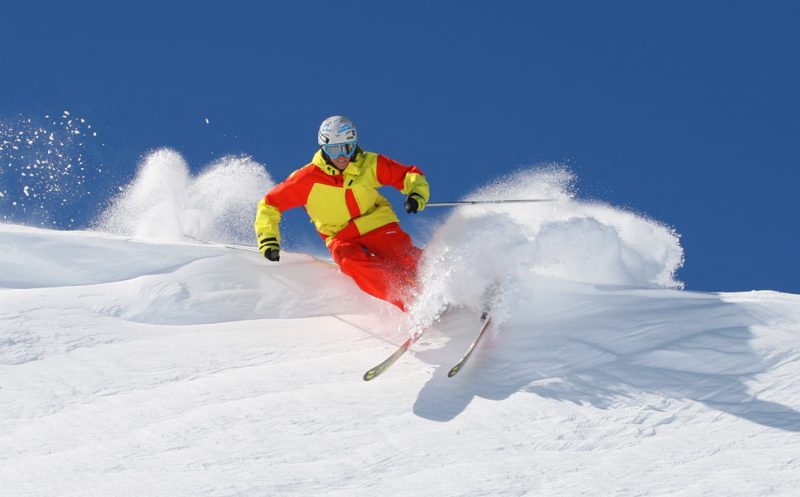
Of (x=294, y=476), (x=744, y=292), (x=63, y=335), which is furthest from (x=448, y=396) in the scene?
(x=63, y=335)

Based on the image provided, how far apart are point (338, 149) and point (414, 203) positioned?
69cm

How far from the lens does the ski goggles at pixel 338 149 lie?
633cm

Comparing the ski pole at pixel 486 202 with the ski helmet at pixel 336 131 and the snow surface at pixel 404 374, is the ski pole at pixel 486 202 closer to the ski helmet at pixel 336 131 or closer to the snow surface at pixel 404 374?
the snow surface at pixel 404 374

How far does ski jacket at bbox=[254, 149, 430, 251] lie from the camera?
642cm

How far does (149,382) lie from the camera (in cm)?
498

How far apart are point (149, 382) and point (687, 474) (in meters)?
2.99

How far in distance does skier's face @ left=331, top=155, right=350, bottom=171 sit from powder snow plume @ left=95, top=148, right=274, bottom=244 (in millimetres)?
2216

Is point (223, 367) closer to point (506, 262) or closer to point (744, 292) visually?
point (506, 262)

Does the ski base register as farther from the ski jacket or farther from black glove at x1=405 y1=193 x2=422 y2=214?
the ski jacket

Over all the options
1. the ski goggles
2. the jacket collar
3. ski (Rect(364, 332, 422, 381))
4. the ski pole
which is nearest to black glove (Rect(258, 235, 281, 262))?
the jacket collar

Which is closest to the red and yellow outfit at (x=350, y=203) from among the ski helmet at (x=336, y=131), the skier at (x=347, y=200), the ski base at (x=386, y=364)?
the skier at (x=347, y=200)

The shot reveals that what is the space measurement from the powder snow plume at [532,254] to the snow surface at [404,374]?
0.02 m

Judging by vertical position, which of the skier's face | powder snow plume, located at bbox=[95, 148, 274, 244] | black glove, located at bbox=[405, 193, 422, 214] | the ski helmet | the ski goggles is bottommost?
black glove, located at bbox=[405, 193, 422, 214]

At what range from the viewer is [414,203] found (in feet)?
20.7
